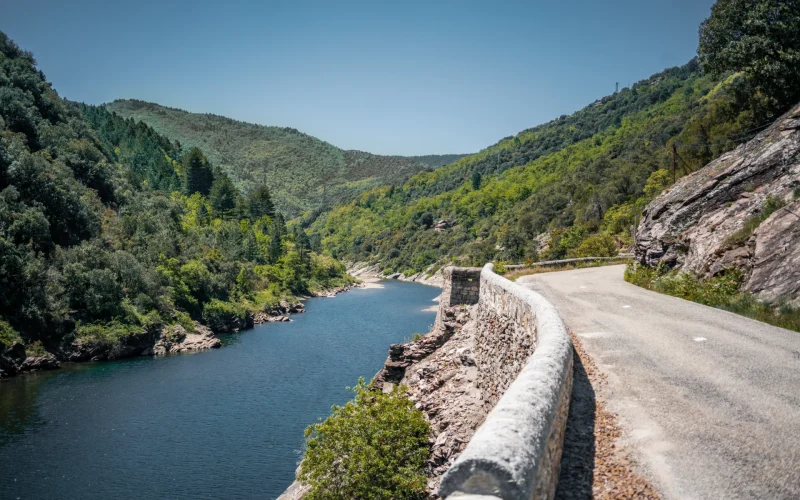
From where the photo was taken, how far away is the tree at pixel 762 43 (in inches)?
904

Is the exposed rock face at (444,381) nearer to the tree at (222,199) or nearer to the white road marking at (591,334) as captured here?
the white road marking at (591,334)

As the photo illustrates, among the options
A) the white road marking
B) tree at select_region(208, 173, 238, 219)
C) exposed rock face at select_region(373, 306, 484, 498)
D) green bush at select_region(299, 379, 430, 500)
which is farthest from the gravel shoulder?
tree at select_region(208, 173, 238, 219)

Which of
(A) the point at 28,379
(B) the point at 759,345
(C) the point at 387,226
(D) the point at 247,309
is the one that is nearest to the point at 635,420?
(B) the point at 759,345

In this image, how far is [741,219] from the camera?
18703 mm

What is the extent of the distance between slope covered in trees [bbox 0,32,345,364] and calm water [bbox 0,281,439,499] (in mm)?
6416

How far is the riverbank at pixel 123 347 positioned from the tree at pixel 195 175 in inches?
2435

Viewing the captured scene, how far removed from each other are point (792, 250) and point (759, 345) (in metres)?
5.62

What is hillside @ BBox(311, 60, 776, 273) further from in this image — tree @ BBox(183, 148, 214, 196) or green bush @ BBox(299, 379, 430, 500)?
tree @ BBox(183, 148, 214, 196)

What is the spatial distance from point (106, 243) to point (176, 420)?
38019 mm

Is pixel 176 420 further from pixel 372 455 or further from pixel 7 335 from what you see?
pixel 7 335

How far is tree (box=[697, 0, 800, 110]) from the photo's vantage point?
904 inches

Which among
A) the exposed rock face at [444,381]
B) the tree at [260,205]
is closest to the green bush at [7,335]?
the exposed rock face at [444,381]

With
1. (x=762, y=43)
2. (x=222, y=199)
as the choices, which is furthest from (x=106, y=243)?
(x=762, y=43)

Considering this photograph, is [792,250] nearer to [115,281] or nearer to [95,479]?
[95,479]
